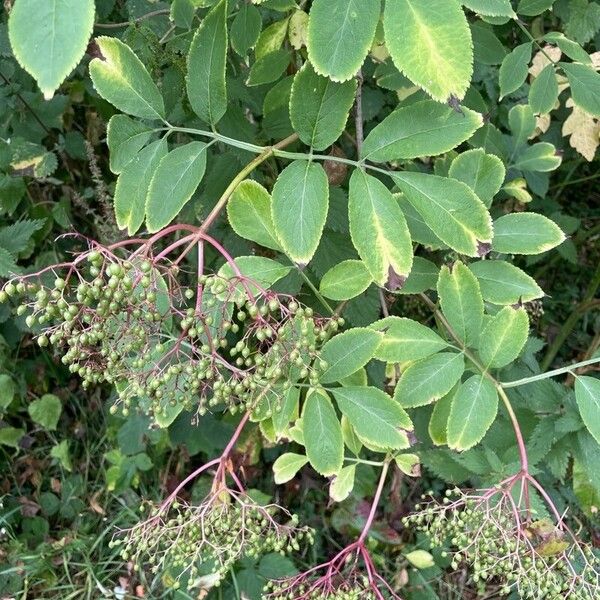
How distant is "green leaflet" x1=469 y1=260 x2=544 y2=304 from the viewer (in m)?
1.29

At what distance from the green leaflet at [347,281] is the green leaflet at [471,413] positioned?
29cm

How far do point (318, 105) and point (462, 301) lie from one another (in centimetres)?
49

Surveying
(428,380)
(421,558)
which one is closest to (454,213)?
(428,380)

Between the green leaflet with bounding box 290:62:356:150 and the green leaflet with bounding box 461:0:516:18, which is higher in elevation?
the green leaflet with bounding box 461:0:516:18

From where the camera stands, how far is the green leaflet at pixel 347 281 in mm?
1202

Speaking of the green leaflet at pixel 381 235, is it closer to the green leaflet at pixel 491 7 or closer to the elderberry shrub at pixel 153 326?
the elderberry shrub at pixel 153 326

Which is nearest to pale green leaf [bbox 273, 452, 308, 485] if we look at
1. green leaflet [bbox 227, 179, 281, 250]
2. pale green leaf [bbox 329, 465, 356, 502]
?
pale green leaf [bbox 329, 465, 356, 502]

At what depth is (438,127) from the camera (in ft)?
3.48

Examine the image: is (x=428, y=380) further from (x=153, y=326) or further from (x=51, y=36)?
(x=51, y=36)

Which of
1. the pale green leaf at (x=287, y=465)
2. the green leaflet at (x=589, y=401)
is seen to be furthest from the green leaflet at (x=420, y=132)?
the pale green leaf at (x=287, y=465)

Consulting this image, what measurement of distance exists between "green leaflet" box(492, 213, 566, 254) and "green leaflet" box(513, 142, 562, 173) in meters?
0.81

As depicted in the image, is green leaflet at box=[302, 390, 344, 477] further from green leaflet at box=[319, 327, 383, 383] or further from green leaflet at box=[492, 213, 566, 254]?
green leaflet at box=[492, 213, 566, 254]

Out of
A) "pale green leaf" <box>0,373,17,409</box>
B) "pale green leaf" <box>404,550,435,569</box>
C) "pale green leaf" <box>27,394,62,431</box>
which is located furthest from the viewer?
"pale green leaf" <box>27,394,62,431</box>

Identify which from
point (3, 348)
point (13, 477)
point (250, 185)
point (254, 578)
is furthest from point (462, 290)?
point (13, 477)
